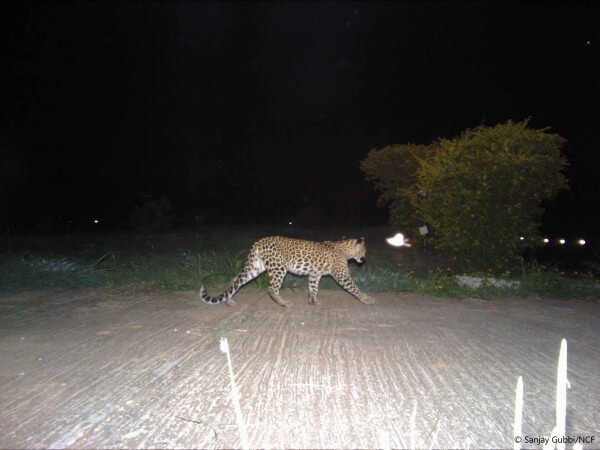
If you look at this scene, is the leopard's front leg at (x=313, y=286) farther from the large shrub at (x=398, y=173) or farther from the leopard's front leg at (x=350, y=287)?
the large shrub at (x=398, y=173)

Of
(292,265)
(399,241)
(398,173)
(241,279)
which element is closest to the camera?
(241,279)

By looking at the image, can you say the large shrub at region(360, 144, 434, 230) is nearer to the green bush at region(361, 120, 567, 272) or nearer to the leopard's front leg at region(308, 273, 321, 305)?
the green bush at region(361, 120, 567, 272)

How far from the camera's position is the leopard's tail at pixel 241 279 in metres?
9.25

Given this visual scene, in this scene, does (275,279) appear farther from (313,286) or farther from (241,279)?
(313,286)

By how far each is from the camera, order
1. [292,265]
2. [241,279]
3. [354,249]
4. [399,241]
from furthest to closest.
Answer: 1. [399,241]
2. [354,249]
3. [292,265]
4. [241,279]

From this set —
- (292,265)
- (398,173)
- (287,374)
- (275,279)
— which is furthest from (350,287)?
(398,173)

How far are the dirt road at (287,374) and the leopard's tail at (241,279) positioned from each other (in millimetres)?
253

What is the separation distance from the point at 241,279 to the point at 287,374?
14.4ft

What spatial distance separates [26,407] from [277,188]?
5684 centimetres

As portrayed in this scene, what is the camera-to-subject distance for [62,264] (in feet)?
39.9

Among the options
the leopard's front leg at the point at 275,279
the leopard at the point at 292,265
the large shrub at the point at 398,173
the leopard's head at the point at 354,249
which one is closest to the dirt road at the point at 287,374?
the leopard's front leg at the point at 275,279

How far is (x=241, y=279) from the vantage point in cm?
971

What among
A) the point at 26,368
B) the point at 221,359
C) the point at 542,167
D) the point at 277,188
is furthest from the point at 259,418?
the point at 277,188

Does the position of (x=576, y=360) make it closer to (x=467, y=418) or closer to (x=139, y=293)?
(x=467, y=418)
